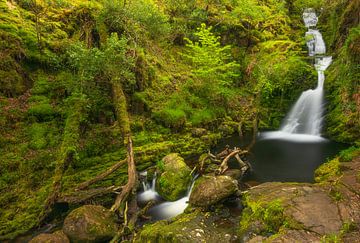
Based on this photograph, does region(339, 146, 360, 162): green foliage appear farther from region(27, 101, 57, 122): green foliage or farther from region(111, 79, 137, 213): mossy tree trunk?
region(27, 101, 57, 122): green foliage

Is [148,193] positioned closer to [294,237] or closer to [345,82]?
[294,237]

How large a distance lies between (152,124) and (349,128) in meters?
9.76

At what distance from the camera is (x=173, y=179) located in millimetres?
10734

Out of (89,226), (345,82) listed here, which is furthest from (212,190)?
(345,82)

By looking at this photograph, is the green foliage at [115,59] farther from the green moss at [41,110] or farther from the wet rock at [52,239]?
the wet rock at [52,239]

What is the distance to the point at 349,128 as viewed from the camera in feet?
48.1

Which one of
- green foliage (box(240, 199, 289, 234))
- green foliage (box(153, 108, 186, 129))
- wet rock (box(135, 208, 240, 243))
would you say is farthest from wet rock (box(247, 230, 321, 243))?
green foliage (box(153, 108, 186, 129))

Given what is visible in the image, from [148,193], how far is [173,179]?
108 cm

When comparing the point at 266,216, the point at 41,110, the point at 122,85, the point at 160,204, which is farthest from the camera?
the point at 122,85

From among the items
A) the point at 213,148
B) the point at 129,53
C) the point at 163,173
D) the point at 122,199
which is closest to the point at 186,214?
the point at 122,199

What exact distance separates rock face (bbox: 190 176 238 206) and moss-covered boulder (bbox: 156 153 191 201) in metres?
1.82

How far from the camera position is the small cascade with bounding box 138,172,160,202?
10.6 m

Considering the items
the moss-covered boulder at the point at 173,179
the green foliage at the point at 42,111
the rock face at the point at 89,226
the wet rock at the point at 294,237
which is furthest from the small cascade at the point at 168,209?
the green foliage at the point at 42,111

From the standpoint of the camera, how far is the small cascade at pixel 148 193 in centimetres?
1059
